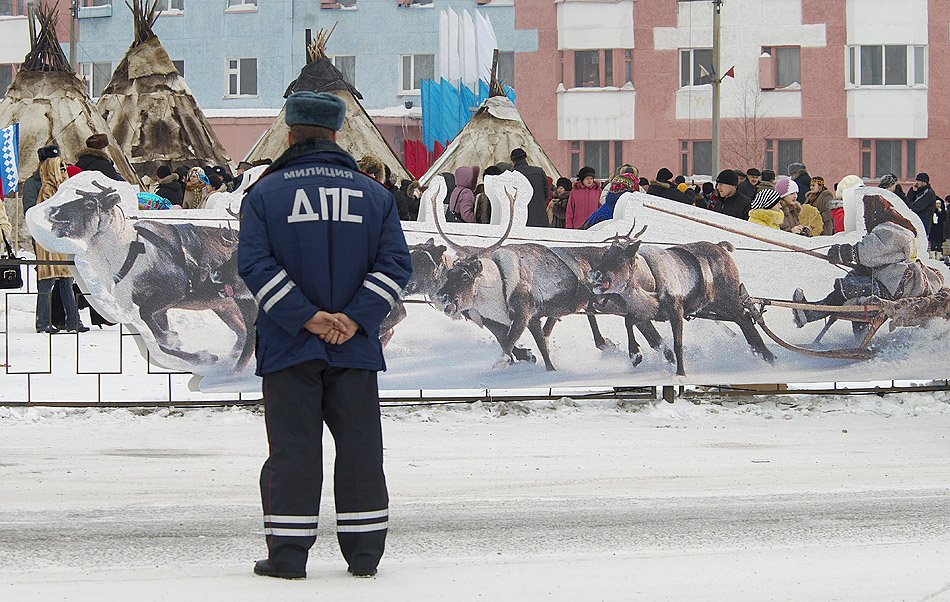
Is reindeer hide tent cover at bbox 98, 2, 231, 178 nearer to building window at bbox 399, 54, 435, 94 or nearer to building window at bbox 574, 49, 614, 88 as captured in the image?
building window at bbox 399, 54, 435, 94

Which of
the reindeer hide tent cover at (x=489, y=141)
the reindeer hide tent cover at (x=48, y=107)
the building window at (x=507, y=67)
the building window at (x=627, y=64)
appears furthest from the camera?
the building window at (x=507, y=67)

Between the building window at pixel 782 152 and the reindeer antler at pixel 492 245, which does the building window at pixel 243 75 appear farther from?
the reindeer antler at pixel 492 245

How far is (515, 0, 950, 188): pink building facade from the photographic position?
43.6 meters

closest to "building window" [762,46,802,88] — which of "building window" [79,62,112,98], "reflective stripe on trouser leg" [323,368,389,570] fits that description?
"building window" [79,62,112,98]

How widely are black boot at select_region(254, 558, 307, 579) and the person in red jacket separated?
11.0m

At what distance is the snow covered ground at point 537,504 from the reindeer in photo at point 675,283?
630mm

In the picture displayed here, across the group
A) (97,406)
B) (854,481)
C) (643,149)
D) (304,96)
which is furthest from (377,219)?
(643,149)

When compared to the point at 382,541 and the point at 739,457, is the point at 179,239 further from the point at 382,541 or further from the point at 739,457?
the point at 382,541

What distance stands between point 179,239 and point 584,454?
2919mm

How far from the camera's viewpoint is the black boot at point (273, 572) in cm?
523

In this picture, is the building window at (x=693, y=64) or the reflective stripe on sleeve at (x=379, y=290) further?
the building window at (x=693, y=64)

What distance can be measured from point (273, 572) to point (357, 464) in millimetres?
475

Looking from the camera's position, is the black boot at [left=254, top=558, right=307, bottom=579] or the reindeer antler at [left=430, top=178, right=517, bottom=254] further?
the reindeer antler at [left=430, top=178, right=517, bottom=254]

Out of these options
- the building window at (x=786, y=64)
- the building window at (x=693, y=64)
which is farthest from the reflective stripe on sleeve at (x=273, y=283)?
the building window at (x=786, y=64)
